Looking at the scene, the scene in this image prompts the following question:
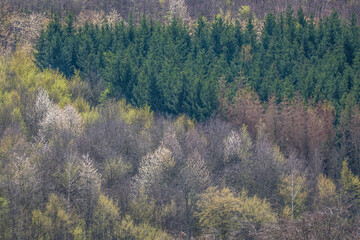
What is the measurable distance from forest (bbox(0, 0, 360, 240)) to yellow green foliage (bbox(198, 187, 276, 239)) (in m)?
0.12

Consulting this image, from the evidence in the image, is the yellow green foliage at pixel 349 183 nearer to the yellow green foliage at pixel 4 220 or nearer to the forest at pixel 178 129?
the forest at pixel 178 129

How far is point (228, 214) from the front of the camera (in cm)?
4847

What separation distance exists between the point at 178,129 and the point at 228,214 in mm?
19884

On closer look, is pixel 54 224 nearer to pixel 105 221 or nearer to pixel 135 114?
pixel 105 221

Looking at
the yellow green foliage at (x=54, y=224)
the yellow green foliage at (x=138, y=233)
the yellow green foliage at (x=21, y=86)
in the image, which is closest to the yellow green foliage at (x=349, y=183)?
the yellow green foliage at (x=138, y=233)

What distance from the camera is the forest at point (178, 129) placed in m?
49.2

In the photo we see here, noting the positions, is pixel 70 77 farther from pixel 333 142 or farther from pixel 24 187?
pixel 333 142

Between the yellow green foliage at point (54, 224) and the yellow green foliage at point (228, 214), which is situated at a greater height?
the yellow green foliage at point (228, 214)

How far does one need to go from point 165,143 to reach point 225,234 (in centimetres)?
1634

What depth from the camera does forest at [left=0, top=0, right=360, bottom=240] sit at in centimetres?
4919

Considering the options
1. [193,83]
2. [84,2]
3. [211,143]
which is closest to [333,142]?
[211,143]

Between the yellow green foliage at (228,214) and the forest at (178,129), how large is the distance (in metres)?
0.12

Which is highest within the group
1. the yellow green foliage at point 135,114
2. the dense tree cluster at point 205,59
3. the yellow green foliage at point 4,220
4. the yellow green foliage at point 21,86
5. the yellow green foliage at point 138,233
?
the dense tree cluster at point 205,59

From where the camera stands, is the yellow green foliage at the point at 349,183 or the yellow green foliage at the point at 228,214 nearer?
the yellow green foliage at the point at 228,214
